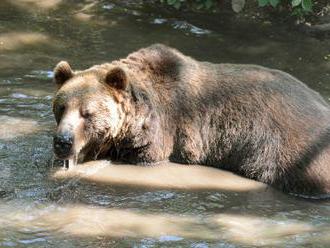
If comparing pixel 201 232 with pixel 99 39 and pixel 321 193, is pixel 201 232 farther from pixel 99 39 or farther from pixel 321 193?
pixel 99 39

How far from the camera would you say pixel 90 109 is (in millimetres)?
8148

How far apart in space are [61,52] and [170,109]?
398cm

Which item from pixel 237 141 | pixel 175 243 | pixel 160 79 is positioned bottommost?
pixel 175 243

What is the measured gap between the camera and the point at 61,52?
1218cm

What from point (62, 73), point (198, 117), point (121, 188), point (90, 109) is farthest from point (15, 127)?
→ point (198, 117)

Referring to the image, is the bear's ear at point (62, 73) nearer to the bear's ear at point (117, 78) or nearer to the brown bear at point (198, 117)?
the brown bear at point (198, 117)

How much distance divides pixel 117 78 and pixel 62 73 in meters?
0.65

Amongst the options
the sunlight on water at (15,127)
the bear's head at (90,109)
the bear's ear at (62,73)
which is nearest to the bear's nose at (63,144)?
the bear's head at (90,109)

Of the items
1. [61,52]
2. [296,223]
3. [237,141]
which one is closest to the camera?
[296,223]

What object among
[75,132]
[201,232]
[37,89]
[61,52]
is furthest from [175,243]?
[61,52]

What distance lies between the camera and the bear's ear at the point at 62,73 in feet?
27.4

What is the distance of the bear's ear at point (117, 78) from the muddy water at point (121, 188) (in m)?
0.99

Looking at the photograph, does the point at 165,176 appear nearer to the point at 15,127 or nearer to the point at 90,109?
the point at 90,109

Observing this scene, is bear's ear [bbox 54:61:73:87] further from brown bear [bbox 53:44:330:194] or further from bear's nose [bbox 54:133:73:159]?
bear's nose [bbox 54:133:73:159]
